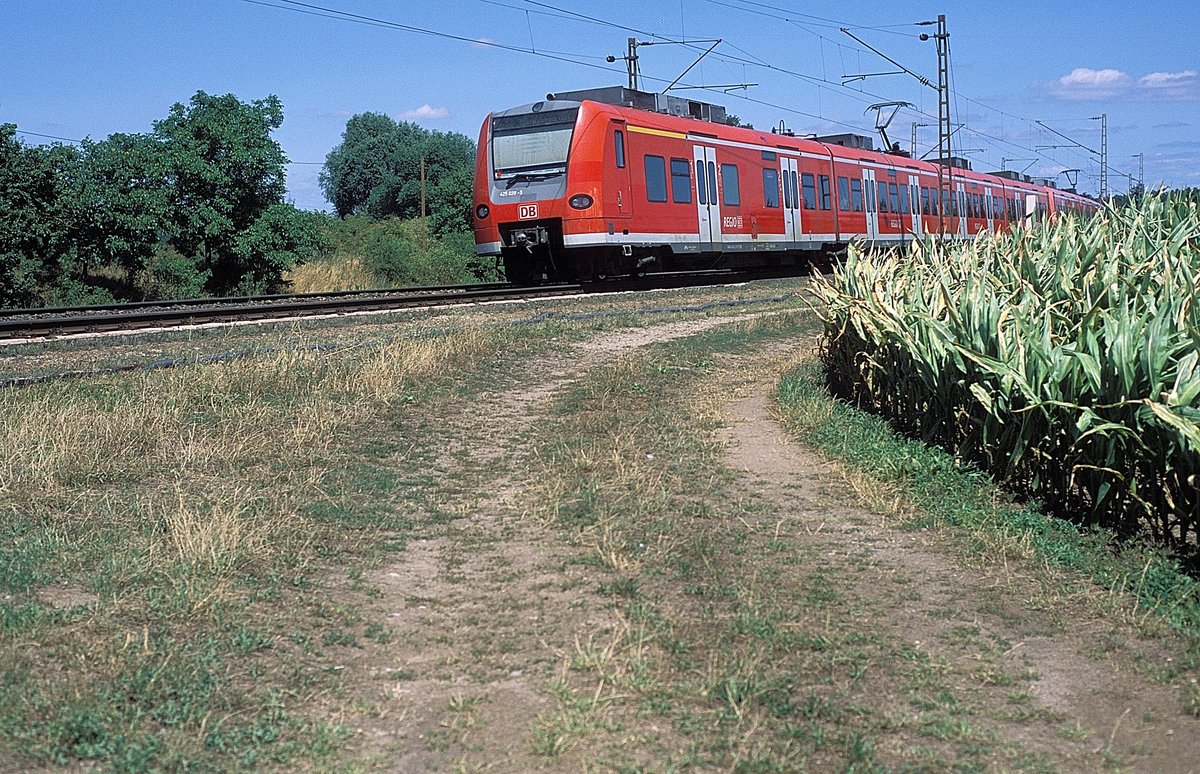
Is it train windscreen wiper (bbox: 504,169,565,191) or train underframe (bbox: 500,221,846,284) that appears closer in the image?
train windscreen wiper (bbox: 504,169,565,191)

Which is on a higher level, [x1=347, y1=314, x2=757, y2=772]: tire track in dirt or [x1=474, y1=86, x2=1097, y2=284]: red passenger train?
[x1=474, y1=86, x2=1097, y2=284]: red passenger train

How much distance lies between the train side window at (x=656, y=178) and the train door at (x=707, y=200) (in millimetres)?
1284

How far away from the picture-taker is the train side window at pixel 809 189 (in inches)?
1113

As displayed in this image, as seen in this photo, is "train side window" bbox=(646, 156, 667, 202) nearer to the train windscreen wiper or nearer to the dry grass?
the train windscreen wiper

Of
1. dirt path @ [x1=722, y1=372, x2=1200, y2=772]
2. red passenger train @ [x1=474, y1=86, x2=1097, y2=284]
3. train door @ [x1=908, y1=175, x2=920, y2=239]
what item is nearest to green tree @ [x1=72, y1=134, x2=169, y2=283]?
red passenger train @ [x1=474, y1=86, x2=1097, y2=284]

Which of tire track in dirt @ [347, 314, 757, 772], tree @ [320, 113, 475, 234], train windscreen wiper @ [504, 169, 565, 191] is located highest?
tree @ [320, 113, 475, 234]

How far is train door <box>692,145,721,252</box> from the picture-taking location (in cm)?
2361

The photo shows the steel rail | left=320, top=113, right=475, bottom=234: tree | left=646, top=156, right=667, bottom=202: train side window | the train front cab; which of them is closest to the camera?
the steel rail

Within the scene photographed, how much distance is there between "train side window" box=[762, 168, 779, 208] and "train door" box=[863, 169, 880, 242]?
19.0ft

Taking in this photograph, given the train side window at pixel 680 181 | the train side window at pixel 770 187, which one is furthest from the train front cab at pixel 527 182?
the train side window at pixel 770 187

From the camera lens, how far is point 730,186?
24750 mm

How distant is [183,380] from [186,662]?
6637 mm

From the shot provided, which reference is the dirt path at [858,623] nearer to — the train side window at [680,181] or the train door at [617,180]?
the train door at [617,180]

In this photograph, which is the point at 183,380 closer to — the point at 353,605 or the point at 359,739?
the point at 353,605
